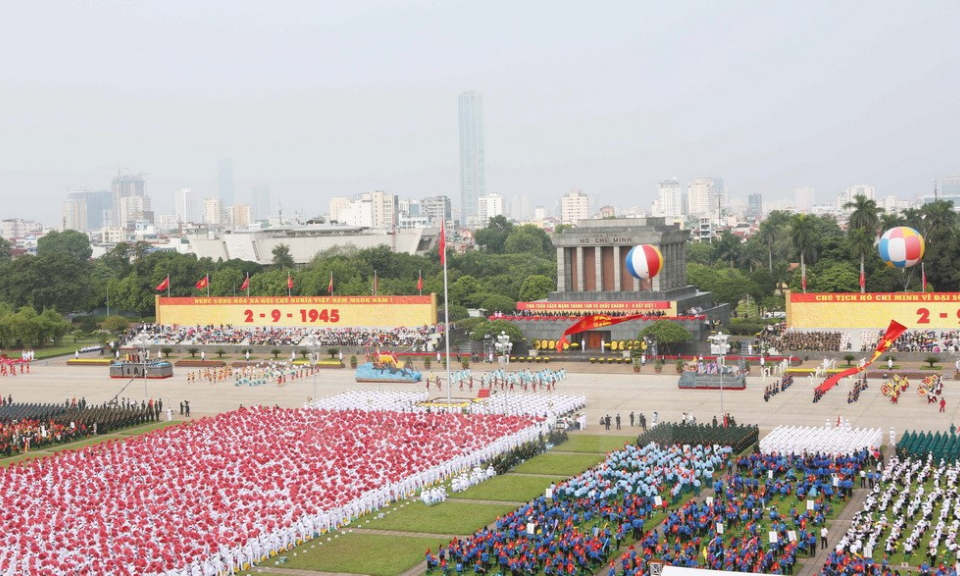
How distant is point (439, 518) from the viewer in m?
30.8

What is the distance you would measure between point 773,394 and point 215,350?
133 feet

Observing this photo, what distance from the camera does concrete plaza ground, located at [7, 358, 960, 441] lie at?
43.5 meters

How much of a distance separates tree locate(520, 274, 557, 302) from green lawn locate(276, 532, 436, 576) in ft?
205

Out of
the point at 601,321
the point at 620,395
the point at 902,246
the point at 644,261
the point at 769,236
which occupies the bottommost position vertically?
the point at 620,395

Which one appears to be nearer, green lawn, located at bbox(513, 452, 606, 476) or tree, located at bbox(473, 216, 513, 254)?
green lawn, located at bbox(513, 452, 606, 476)

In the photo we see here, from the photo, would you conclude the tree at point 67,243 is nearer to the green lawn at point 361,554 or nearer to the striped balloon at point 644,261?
the striped balloon at point 644,261

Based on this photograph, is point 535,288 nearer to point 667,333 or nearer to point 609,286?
point 609,286

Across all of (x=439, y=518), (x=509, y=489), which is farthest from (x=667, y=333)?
(x=439, y=518)

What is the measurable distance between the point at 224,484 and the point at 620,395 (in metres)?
23.4

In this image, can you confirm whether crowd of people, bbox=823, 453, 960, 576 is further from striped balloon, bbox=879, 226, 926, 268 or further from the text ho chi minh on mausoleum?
the text ho chi minh on mausoleum

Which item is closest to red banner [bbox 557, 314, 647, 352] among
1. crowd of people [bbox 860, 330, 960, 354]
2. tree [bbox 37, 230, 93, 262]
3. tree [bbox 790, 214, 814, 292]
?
crowd of people [bbox 860, 330, 960, 354]

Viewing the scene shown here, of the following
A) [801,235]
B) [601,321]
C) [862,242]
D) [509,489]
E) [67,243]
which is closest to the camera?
[509,489]

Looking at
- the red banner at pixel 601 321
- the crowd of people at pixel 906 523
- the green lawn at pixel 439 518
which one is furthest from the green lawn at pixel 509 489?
the red banner at pixel 601 321

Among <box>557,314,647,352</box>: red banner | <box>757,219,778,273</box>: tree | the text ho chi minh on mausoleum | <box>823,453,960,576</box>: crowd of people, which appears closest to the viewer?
<box>823,453,960,576</box>: crowd of people
